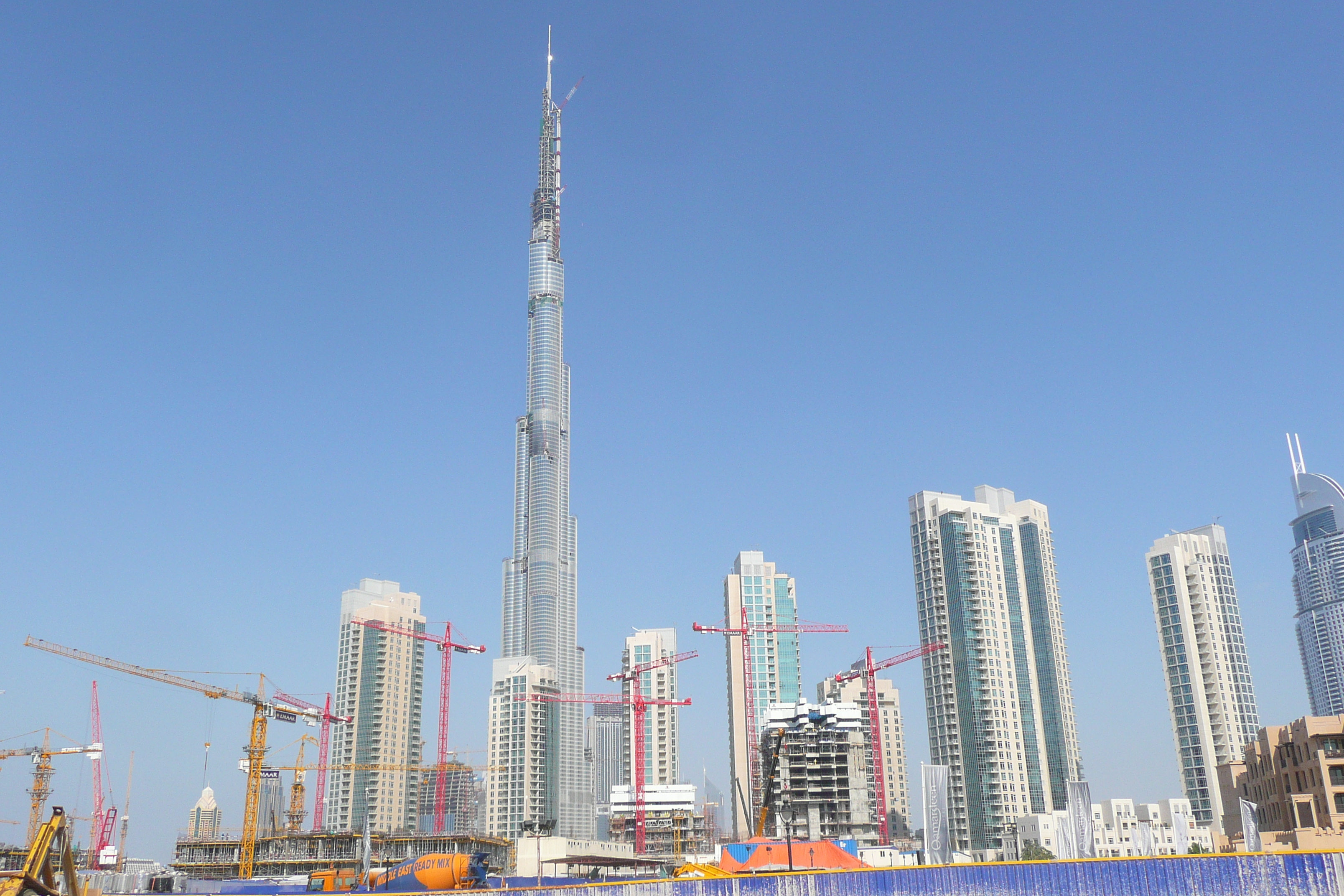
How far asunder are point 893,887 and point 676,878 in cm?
1241

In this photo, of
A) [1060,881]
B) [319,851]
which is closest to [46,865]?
[1060,881]

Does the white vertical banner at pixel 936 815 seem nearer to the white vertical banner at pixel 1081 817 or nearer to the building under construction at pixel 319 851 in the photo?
the white vertical banner at pixel 1081 817

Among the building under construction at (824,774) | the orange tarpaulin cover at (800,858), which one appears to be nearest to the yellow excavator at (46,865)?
the orange tarpaulin cover at (800,858)

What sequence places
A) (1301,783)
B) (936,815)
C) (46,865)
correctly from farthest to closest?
(1301,783) → (936,815) → (46,865)

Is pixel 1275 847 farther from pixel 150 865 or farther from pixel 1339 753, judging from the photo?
pixel 150 865

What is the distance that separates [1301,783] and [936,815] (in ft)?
186

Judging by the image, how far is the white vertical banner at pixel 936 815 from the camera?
71.4 meters

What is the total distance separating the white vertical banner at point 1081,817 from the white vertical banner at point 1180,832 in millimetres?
107987

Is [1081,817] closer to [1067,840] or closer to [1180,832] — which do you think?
[1067,840]

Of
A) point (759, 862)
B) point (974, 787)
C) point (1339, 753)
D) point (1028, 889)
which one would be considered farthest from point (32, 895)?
point (974, 787)

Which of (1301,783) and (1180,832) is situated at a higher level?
(1301,783)

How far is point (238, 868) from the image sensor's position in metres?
188

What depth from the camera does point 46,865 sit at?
53219 millimetres

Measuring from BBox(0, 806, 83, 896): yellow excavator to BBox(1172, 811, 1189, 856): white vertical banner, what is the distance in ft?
540
